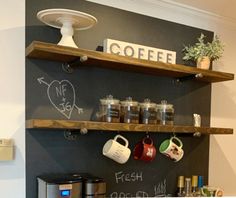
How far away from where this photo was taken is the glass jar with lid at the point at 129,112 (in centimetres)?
169

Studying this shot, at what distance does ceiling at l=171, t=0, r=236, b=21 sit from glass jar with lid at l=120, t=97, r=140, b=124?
0.83 meters

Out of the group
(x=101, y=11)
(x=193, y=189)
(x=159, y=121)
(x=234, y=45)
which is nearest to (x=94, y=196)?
(x=159, y=121)

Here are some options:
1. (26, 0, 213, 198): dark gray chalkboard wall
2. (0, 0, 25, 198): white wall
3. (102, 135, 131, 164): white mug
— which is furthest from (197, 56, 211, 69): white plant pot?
(0, 0, 25, 198): white wall

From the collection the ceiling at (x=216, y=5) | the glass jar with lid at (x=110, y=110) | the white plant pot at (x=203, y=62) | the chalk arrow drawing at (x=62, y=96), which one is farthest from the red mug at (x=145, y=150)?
the ceiling at (x=216, y=5)

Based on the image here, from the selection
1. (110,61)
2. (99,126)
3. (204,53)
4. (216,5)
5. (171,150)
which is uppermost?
(216,5)

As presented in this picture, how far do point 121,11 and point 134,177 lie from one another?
3.61ft

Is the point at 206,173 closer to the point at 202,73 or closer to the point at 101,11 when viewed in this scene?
the point at 202,73

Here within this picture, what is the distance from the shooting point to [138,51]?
1.78 m

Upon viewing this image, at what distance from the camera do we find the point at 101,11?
5.97 feet

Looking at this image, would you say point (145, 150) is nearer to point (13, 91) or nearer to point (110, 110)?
point (110, 110)

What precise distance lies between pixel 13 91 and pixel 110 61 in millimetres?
555

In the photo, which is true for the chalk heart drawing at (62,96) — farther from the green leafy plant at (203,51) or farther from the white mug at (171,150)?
the green leafy plant at (203,51)

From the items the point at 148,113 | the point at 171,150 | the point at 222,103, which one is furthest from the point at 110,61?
the point at 222,103

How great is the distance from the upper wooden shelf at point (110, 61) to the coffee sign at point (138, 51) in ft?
0.25
